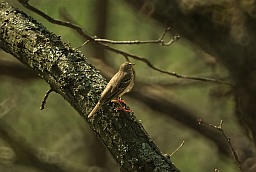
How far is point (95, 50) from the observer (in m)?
4.95

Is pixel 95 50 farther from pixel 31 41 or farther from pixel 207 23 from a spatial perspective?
pixel 31 41

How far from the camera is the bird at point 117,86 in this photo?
1.99 meters

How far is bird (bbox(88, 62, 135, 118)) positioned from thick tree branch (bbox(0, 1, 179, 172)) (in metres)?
0.03

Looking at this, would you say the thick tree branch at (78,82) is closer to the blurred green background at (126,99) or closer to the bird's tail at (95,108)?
the bird's tail at (95,108)

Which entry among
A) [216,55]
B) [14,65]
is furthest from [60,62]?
[14,65]

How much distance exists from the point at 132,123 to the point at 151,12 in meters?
1.88

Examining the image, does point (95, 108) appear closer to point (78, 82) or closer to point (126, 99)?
point (78, 82)

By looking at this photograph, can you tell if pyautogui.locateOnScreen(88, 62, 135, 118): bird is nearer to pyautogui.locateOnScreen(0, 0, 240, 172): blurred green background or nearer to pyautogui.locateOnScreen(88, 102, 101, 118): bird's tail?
pyautogui.locateOnScreen(88, 102, 101, 118): bird's tail

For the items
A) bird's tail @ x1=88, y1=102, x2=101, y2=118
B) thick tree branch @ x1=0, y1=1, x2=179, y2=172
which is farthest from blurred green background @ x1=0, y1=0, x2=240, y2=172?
bird's tail @ x1=88, y1=102, x2=101, y2=118

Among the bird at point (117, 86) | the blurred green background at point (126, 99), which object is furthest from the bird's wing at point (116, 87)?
the blurred green background at point (126, 99)

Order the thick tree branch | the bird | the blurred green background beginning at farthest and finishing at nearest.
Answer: the blurred green background, the bird, the thick tree branch

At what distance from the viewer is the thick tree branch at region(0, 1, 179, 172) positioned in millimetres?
1872

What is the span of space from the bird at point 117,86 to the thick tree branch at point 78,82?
31mm

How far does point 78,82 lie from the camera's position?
209 cm
